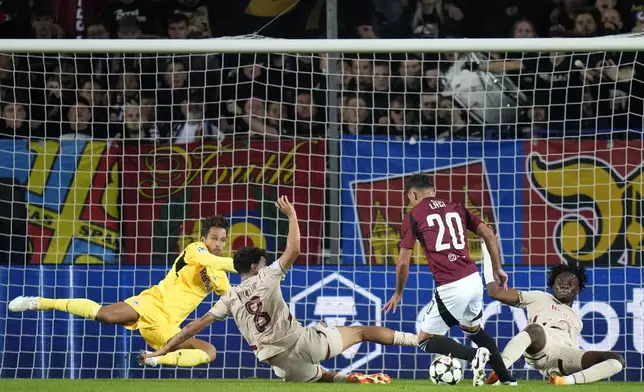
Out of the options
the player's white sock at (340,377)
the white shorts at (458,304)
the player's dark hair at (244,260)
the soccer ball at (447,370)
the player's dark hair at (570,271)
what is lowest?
the player's white sock at (340,377)

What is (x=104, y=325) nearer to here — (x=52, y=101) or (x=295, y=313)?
(x=295, y=313)

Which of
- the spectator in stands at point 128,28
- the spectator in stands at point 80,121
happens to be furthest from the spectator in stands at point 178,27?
the spectator in stands at point 80,121

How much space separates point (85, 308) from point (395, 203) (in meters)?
2.97

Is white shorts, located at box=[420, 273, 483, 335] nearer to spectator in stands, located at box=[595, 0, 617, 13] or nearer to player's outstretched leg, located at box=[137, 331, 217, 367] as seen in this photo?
player's outstretched leg, located at box=[137, 331, 217, 367]

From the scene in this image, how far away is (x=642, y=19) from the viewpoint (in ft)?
42.9

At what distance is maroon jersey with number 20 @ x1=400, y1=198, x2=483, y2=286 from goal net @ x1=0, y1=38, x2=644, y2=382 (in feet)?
6.99

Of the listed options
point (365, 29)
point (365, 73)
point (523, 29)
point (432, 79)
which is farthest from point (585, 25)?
point (365, 73)

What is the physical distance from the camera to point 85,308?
402 inches

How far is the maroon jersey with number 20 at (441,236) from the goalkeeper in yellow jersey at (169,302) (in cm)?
182

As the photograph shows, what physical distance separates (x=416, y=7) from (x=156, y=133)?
310cm

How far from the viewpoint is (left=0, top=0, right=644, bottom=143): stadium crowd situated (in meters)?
12.1

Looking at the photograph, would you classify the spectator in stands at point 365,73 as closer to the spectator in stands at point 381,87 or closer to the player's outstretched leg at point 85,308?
the spectator in stands at point 381,87

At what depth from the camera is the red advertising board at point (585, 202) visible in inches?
443

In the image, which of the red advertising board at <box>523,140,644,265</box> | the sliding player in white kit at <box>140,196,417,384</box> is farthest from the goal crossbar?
the red advertising board at <box>523,140,644,265</box>
